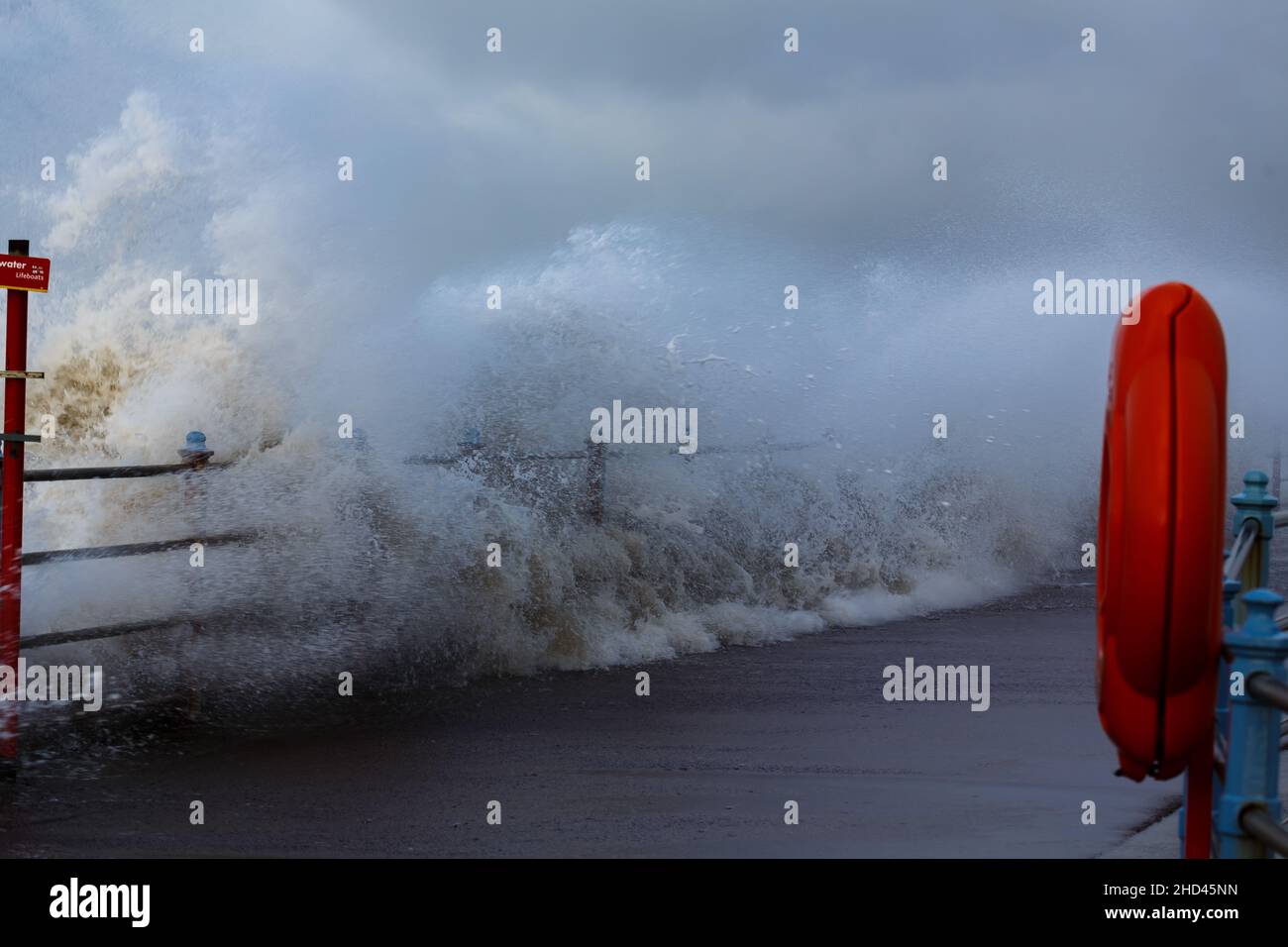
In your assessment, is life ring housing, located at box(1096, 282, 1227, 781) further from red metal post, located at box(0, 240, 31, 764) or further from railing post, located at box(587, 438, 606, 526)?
railing post, located at box(587, 438, 606, 526)

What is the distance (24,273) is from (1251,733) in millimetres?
5591

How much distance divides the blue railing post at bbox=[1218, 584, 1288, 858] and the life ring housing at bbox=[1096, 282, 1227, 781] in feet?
0.23

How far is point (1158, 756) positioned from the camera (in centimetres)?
363

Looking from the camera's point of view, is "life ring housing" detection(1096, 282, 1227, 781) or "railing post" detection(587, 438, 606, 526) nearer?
"life ring housing" detection(1096, 282, 1227, 781)

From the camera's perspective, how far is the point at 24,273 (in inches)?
275

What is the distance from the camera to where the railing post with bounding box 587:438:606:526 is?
12.1m

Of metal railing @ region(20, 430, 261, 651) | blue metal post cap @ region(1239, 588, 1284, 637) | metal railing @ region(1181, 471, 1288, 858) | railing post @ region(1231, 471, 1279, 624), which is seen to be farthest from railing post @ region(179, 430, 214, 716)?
blue metal post cap @ region(1239, 588, 1284, 637)

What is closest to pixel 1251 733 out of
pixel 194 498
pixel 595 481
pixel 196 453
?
pixel 196 453

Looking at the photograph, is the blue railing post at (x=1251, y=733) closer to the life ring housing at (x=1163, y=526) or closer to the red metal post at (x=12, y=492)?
the life ring housing at (x=1163, y=526)

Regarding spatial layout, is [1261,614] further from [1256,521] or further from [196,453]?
[196,453]

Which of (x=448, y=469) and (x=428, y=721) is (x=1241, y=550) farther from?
(x=448, y=469)


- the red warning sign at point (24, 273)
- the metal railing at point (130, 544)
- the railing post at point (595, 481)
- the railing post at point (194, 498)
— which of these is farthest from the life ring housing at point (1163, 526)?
the railing post at point (595, 481)
